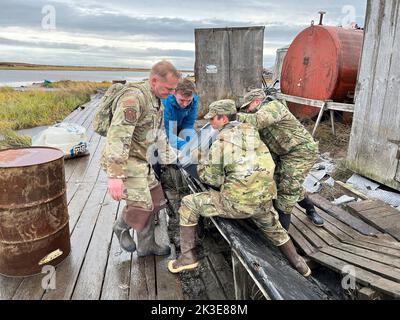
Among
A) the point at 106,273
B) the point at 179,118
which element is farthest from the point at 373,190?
the point at 106,273

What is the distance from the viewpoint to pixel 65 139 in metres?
6.04

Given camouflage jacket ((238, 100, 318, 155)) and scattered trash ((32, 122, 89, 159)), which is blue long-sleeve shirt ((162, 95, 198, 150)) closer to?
camouflage jacket ((238, 100, 318, 155))

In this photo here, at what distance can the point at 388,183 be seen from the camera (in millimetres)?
5242

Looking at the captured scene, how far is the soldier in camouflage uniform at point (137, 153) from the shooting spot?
8.18 feet

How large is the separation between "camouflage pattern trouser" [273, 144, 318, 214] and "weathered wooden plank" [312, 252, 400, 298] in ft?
1.83

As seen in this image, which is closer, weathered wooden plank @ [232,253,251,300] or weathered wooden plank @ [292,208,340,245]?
weathered wooden plank @ [232,253,251,300]

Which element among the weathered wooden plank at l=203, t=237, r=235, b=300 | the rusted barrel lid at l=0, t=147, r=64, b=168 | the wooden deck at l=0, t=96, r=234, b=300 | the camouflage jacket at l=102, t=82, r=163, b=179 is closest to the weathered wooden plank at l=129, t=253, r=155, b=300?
the wooden deck at l=0, t=96, r=234, b=300

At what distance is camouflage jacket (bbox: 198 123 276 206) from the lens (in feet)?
9.09

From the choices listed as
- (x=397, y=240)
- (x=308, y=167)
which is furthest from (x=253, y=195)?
(x=397, y=240)

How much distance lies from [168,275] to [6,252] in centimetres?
128

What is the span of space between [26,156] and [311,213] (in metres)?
3.08

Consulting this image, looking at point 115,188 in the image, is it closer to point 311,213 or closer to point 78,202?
point 78,202

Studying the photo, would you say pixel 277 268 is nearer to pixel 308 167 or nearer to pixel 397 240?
pixel 308 167

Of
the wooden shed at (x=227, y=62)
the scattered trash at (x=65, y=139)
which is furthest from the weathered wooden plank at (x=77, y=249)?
the wooden shed at (x=227, y=62)
